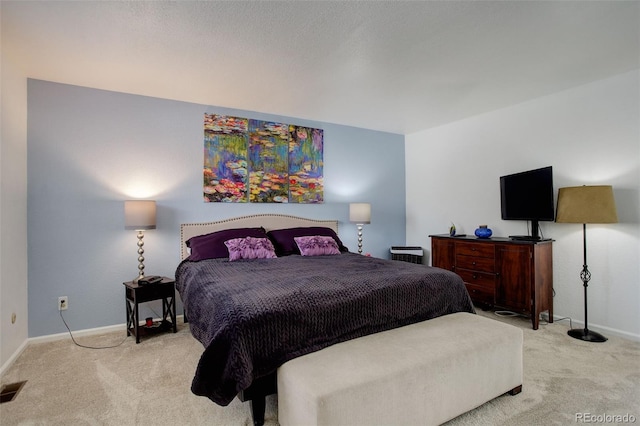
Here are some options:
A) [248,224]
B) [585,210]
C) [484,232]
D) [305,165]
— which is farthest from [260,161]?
[585,210]

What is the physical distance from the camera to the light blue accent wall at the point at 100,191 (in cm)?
293

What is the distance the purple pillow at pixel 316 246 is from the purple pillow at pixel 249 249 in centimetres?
34

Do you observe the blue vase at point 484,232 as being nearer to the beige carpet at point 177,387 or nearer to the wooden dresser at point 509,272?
the wooden dresser at point 509,272

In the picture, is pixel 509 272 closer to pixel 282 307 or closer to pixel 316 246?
pixel 316 246

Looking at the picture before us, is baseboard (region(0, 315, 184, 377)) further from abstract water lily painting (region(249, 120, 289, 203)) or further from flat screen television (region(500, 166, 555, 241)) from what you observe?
flat screen television (region(500, 166, 555, 241))

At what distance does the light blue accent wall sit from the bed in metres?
0.68

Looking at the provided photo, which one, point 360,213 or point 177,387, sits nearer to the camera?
point 177,387

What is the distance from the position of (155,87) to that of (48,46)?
2.84ft

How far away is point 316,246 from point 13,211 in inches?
104

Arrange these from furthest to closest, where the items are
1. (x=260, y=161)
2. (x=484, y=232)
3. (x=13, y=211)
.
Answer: (x=260, y=161), (x=484, y=232), (x=13, y=211)

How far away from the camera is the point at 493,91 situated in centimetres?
329

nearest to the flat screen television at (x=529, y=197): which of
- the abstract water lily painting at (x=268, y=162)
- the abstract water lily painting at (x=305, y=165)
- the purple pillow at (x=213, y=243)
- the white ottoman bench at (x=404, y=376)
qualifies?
the white ottoman bench at (x=404, y=376)

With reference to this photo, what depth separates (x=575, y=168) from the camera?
10.6ft

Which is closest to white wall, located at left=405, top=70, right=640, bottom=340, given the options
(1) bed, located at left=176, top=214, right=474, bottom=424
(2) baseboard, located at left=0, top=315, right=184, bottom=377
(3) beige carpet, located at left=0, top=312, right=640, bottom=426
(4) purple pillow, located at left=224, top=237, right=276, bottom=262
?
(3) beige carpet, located at left=0, top=312, right=640, bottom=426
